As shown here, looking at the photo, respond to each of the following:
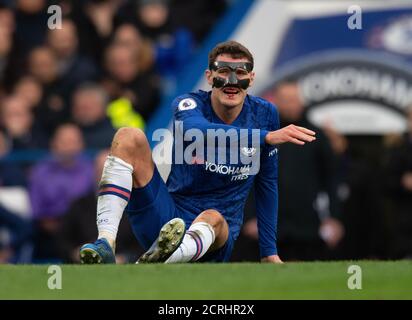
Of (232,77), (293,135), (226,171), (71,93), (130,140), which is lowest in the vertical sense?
(293,135)

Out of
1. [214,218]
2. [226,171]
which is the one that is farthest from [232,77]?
[214,218]

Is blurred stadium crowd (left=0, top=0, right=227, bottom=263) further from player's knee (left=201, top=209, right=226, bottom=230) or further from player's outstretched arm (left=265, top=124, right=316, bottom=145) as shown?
player's outstretched arm (left=265, top=124, right=316, bottom=145)

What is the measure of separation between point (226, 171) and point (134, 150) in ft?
2.34

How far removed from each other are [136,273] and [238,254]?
5.46 m

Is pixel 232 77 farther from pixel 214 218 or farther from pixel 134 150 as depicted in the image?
pixel 214 218

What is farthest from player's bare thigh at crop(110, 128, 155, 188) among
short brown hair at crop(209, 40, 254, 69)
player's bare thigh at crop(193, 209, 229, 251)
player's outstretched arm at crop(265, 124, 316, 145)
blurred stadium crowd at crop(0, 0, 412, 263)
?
blurred stadium crowd at crop(0, 0, 412, 263)

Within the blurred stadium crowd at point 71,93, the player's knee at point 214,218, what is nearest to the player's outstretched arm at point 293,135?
the player's knee at point 214,218

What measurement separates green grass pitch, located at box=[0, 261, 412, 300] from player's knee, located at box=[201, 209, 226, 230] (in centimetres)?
43

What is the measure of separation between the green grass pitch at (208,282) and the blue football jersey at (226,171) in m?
0.78

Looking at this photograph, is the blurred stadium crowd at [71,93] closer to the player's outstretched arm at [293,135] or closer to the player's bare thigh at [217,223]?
the player's bare thigh at [217,223]

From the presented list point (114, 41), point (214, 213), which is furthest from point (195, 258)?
point (114, 41)

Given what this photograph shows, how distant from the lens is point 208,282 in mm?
7469

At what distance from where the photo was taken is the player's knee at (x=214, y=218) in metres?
8.77
